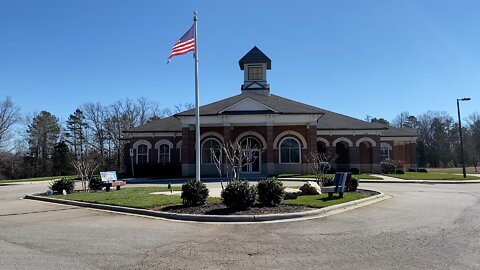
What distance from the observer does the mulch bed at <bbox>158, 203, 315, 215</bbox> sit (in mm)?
12281

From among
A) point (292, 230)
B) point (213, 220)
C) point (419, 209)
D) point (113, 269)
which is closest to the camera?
point (113, 269)

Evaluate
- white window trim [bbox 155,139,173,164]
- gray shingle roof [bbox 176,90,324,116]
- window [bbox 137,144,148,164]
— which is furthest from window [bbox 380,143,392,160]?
window [bbox 137,144,148,164]

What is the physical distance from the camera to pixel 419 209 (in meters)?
13.3

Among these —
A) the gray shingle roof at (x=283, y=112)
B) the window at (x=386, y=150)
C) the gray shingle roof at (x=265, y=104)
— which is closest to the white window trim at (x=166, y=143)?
the gray shingle roof at (x=283, y=112)

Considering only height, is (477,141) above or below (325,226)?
above

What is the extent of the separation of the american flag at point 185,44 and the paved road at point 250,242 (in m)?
7.78

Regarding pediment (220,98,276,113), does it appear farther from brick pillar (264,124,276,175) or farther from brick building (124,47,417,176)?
brick pillar (264,124,276,175)

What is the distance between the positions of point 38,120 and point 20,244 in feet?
249

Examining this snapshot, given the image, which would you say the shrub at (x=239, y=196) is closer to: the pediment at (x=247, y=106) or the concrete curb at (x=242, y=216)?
the concrete curb at (x=242, y=216)

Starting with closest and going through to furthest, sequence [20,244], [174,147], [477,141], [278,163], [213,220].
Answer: [20,244]
[213,220]
[278,163]
[174,147]
[477,141]

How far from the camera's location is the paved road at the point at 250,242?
6844mm

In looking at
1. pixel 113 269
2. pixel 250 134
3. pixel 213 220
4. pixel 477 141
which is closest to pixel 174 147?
pixel 250 134

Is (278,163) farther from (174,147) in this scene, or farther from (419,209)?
(419,209)

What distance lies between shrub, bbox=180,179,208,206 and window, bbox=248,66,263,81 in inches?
1315
